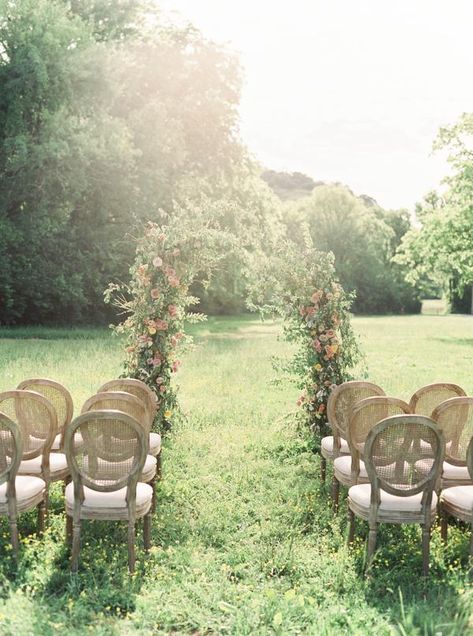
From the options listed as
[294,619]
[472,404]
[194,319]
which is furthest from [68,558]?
[194,319]

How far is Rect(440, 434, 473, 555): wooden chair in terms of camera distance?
586cm

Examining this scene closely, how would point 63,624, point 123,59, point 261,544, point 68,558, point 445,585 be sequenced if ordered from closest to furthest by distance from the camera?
point 63,624 → point 445,585 → point 68,558 → point 261,544 → point 123,59

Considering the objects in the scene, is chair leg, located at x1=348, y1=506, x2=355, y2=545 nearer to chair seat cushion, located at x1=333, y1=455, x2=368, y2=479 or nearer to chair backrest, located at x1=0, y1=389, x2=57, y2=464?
chair seat cushion, located at x1=333, y1=455, x2=368, y2=479

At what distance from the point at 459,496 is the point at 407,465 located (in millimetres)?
725

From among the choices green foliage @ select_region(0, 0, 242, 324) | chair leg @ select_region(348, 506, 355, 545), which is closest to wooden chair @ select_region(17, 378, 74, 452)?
chair leg @ select_region(348, 506, 355, 545)

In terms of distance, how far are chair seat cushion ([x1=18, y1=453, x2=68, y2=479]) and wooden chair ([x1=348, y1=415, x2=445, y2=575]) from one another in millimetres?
3170

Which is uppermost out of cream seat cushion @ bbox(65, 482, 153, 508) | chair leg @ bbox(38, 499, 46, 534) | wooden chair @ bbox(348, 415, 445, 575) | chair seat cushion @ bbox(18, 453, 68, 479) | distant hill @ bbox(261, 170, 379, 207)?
distant hill @ bbox(261, 170, 379, 207)

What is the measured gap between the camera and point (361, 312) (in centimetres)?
6931

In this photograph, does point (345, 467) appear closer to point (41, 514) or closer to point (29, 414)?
point (41, 514)

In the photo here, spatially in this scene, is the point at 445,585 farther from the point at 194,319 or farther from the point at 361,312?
the point at 361,312

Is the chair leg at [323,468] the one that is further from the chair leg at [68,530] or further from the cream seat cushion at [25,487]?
the cream seat cushion at [25,487]

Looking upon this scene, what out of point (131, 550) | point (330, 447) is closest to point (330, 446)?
point (330, 447)

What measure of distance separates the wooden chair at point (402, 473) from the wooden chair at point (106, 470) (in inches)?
77.3

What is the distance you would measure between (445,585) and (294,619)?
1382 mm
